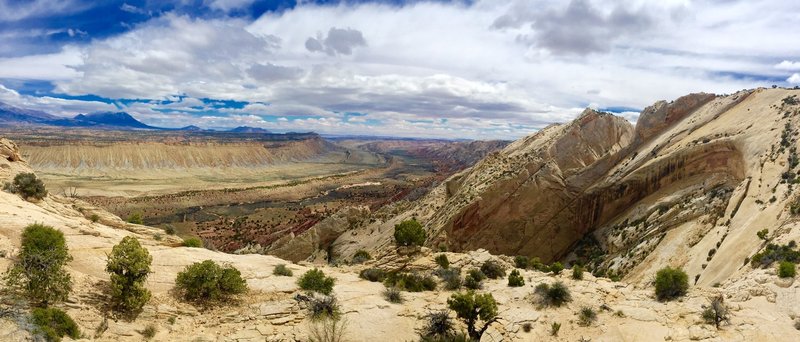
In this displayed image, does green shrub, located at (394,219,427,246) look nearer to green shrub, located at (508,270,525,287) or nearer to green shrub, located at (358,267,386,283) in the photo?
green shrub, located at (358,267,386,283)

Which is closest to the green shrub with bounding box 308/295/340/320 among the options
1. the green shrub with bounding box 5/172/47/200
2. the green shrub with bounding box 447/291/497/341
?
the green shrub with bounding box 447/291/497/341

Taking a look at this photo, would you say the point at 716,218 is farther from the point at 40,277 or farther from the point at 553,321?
the point at 40,277

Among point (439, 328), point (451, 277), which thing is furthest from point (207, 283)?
point (451, 277)

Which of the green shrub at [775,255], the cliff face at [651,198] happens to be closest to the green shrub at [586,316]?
the green shrub at [775,255]

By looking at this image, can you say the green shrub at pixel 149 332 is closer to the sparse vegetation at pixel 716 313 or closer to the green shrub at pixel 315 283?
the green shrub at pixel 315 283

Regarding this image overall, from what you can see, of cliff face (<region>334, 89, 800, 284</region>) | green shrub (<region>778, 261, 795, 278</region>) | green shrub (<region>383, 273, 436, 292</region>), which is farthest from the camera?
cliff face (<region>334, 89, 800, 284</region>)
